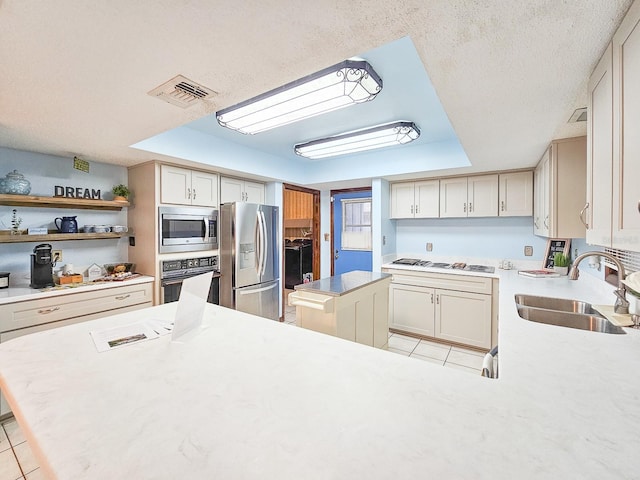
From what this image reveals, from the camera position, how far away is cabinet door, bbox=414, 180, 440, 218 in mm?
3770

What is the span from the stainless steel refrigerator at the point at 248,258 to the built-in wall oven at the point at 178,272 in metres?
0.14

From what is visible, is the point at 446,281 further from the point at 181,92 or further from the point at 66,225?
the point at 66,225

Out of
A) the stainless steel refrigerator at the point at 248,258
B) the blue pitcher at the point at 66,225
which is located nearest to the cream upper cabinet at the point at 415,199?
the stainless steel refrigerator at the point at 248,258

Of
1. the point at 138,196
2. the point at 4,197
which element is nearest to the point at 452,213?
the point at 138,196

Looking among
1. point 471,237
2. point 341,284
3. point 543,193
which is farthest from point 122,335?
point 471,237

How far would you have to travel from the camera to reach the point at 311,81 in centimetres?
166

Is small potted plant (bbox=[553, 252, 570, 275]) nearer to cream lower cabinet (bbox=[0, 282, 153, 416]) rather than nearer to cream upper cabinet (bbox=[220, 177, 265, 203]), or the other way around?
cream upper cabinet (bbox=[220, 177, 265, 203])

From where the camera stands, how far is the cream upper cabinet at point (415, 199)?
149 inches

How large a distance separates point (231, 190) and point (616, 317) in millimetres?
3516

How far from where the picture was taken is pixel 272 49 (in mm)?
1182

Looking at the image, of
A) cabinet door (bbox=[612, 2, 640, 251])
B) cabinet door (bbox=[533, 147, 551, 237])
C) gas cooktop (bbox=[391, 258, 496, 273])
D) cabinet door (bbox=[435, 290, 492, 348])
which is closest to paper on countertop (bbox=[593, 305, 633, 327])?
cabinet door (bbox=[612, 2, 640, 251])

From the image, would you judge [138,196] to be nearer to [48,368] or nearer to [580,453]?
[48,368]

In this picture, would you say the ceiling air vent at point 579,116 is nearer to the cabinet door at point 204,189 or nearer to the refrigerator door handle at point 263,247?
the refrigerator door handle at point 263,247

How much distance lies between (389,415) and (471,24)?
1.26m
